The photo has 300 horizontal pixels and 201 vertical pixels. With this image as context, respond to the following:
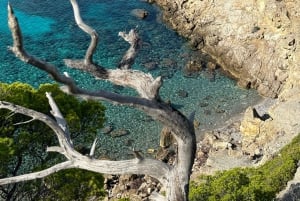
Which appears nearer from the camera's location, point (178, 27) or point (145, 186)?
point (145, 186)

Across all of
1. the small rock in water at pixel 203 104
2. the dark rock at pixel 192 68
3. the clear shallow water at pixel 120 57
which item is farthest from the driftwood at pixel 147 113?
the dark rock at pixel 192 68

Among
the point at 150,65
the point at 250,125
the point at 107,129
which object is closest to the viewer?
the point at 250,125

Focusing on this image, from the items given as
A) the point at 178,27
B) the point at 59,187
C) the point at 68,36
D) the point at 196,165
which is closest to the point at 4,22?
the point at 68,36

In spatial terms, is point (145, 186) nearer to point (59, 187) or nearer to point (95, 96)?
point (59, 187)

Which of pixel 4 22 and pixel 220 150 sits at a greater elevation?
pixel 220 150

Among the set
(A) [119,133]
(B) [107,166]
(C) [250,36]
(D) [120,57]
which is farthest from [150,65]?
(B) [107,166]

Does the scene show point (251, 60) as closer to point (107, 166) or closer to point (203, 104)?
point (203, 104)
